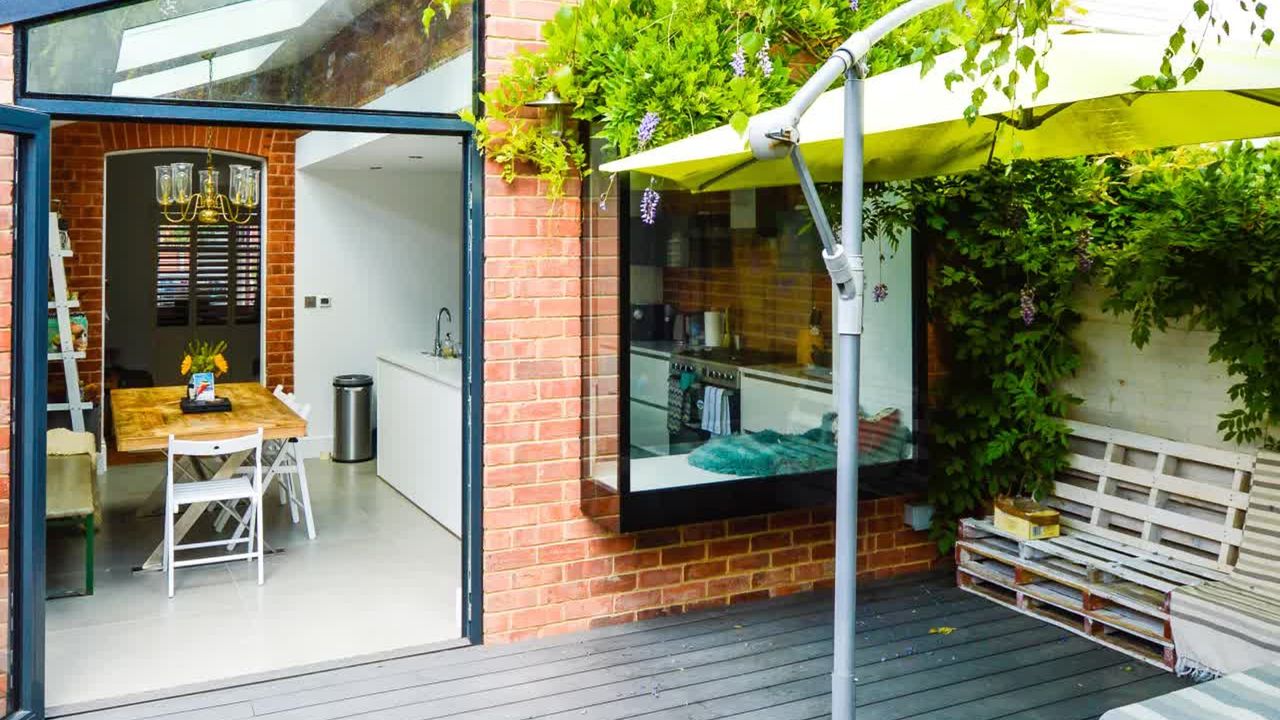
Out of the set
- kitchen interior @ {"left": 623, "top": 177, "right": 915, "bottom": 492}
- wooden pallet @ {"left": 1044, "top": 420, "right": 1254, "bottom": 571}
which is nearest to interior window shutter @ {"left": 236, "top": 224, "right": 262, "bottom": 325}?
kitchen interior @ {"left": 623, "top": 177, "right": 915, "bottom": 492}

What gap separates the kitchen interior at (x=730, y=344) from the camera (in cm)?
482

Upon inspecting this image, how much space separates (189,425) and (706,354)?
125 inches

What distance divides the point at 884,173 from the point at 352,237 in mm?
6531

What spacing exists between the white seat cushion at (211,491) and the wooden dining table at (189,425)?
0.49ft

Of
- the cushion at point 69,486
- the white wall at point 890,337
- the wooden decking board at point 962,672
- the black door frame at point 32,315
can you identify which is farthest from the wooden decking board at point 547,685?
the cushion at point 69,486

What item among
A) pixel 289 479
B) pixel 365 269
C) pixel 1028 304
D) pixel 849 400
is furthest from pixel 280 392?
pixel 849 400

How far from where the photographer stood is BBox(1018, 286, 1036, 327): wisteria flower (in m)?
5.42

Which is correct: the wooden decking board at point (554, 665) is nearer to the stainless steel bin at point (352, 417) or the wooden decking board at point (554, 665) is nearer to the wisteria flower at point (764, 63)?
the wisteria flower at point (764, 63)

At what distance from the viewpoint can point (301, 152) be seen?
946 centimetres

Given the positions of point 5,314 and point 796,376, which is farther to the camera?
point 796,376

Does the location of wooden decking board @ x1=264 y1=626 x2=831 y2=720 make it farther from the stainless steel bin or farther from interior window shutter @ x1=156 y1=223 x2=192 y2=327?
interior window shutter @ x1=156 y1=223 x2=192 y2=327

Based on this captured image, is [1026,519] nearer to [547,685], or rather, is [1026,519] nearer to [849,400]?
[547,685]

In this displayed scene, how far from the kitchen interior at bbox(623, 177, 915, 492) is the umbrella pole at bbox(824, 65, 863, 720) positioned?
2.15m

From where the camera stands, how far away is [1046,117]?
3414 mm
